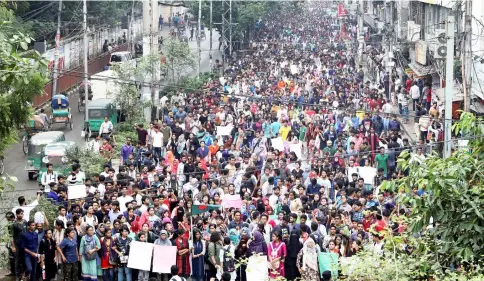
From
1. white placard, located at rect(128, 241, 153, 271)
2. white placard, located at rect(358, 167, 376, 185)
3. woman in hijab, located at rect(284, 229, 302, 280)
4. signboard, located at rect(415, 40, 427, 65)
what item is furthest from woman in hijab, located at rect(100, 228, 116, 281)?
signboard, located at rect(415, 40, 427, 65)

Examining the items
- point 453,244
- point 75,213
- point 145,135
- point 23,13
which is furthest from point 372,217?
point 23,13

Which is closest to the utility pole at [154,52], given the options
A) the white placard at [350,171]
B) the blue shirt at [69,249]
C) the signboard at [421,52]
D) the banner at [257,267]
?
the signboard at [421,52]

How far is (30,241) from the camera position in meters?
17.4

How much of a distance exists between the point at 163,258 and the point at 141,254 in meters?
0.37

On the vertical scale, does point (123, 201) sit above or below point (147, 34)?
below

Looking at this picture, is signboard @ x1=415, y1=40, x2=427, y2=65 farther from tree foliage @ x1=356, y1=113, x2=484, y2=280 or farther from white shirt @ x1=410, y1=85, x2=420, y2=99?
tree foliage @ x1=356, y1=113, x2=484, y2=280

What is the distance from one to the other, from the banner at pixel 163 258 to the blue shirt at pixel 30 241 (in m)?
2.09

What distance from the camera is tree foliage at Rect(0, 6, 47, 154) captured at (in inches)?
507

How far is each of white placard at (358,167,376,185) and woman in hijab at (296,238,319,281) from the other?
5.92 meters

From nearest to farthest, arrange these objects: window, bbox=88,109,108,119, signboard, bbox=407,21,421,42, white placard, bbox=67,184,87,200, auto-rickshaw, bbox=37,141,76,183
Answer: white placard, bbox=67,184,87,200 → auto-rickshaw, bbox=37,141,76,183 → window, bbox=88,109,108,119 → signboard, bbox=407,21,421,42

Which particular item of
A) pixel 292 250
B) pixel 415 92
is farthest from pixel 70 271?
pixel 415 92

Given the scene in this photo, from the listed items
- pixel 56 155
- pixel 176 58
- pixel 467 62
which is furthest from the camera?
pixel 176 58

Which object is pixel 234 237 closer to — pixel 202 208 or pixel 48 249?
pixel 202 208

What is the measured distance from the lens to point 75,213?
61.2 ft
